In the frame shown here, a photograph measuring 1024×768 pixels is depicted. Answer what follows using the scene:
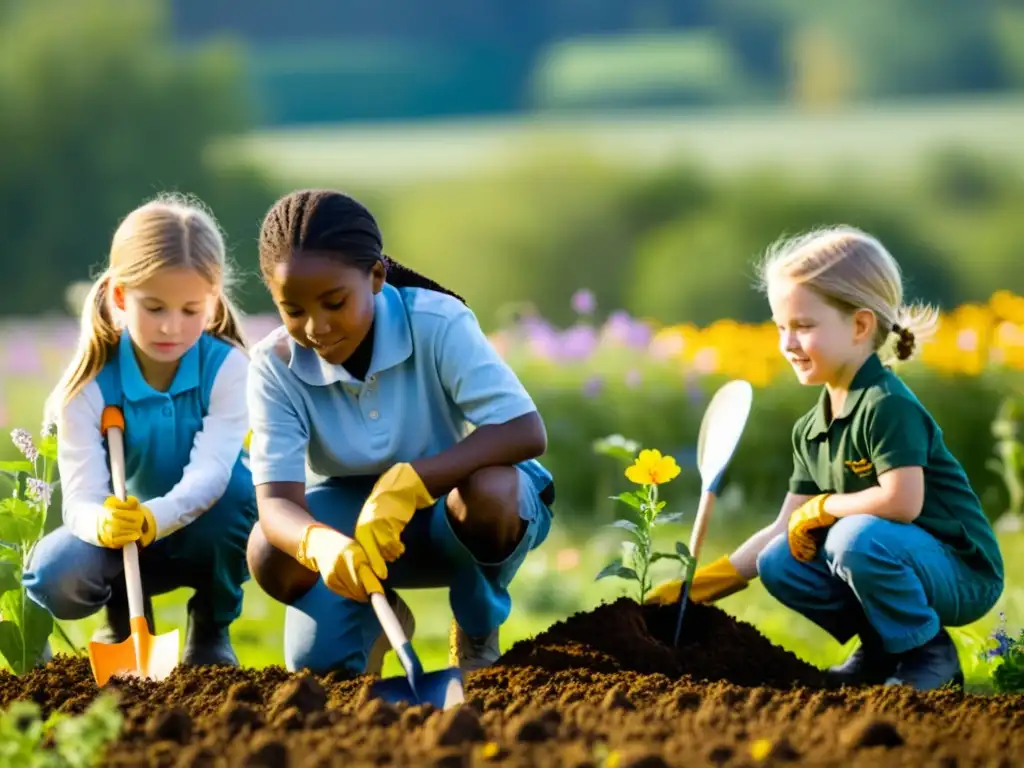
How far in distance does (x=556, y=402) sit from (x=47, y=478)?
2106 millimetres

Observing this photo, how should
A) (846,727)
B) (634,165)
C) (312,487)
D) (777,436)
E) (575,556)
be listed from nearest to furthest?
(846,727) < (312,487) < (575,556) < (777,436) < (634,165)

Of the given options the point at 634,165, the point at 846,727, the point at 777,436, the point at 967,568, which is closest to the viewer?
the point at 846,727

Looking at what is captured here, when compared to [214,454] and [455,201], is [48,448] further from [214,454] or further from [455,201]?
[455,201]

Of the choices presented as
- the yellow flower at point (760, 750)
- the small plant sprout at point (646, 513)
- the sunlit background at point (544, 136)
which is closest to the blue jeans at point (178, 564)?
the small plant sprout at point (646, 513)

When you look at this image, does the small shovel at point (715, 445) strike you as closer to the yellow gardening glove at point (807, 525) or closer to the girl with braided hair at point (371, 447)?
the yellow gardening glove at point (807, 525)

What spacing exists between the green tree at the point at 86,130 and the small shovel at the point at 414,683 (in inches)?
231

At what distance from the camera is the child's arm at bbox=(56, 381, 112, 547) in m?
2.91

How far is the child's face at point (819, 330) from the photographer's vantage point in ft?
9.03

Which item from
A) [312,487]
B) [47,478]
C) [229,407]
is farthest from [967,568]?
[47,478]

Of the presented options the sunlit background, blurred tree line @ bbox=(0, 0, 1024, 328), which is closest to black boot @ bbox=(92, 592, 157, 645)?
the sunlit background

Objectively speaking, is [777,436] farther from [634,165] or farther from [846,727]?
[634,165]

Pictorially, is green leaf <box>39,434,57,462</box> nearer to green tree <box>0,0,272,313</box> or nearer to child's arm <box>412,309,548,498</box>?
child's arm <box>412,309,548,498</box>

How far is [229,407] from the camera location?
3.04 metres

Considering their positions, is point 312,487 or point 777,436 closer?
point 312,487
